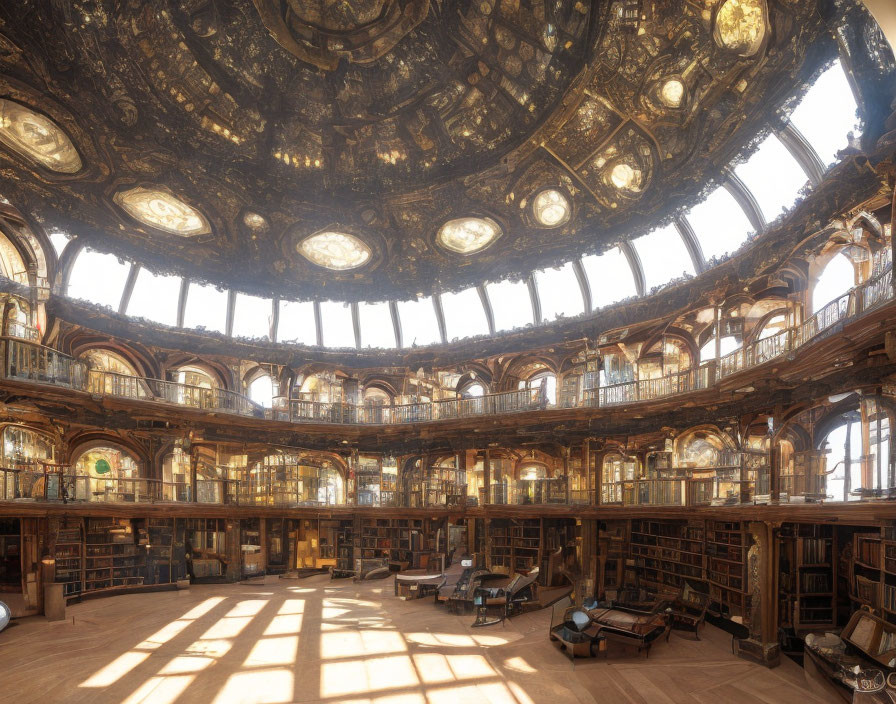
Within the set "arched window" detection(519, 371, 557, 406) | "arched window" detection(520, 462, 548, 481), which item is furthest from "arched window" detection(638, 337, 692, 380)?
"arched window" detection(520, 462, 548, 481)

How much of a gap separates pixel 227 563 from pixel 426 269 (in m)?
14.1

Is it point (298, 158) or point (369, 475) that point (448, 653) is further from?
point (298, 158)

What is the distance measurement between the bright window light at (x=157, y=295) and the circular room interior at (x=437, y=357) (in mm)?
173

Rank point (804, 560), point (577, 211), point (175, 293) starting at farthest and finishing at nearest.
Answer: point (175, 293)
point (577, 211)
point (804, 560)

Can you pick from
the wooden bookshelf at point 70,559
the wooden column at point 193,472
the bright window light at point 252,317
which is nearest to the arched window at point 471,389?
the bright window light at point 252,317

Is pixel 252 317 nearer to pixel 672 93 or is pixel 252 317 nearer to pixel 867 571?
pixel 672 93

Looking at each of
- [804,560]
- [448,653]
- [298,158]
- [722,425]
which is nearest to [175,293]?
[298,158]

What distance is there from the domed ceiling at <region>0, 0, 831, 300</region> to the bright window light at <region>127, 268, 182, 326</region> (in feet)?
2.88

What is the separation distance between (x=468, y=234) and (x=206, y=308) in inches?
452

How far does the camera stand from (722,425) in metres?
17.2

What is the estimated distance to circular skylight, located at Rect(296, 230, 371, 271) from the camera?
23.4 m

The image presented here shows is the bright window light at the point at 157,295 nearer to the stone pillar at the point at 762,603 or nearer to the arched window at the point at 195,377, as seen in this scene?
the arched window at the point at 195,377

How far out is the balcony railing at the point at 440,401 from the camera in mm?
10781

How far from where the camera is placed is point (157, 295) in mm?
22625
